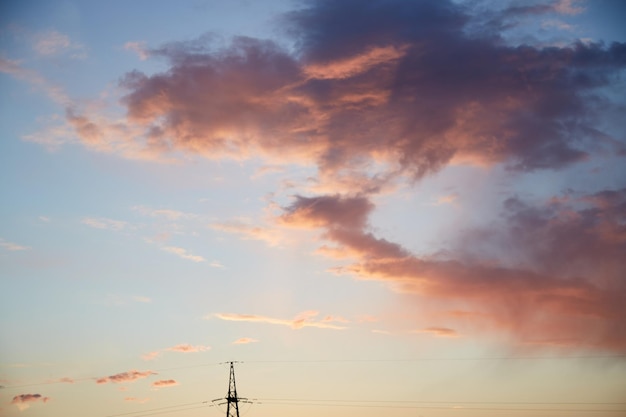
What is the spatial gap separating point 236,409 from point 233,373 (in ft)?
28.8

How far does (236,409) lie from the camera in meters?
168

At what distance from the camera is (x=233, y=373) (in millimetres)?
174250
